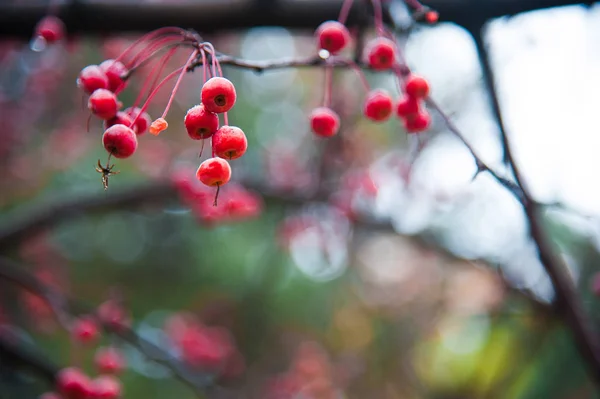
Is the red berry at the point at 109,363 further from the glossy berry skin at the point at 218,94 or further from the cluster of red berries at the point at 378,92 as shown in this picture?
the glossy berry skin at the point at 218,94

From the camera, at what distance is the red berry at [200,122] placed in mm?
957

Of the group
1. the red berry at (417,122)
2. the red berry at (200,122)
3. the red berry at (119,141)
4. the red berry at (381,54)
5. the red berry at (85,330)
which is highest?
the red berry at (85,330)

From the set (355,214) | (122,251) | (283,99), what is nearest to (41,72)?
(122,251)

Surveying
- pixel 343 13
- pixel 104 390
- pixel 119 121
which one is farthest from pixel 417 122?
pixel 104 390

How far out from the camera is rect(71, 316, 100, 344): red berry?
6.25 feet

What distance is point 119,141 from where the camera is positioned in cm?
99

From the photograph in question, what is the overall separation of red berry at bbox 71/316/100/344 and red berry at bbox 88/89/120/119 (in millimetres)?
1109

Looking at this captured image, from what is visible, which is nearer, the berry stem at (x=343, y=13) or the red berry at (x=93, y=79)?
the red berry at (x=93, y=79)

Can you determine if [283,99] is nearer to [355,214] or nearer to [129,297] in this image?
[129,297]

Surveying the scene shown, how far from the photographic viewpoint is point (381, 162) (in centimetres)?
412

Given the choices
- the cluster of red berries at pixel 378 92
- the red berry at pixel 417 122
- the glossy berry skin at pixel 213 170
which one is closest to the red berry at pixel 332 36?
the cluster of red berries at pixel 378 92

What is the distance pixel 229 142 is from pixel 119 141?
229 millimetres

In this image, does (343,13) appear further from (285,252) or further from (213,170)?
(285,252)

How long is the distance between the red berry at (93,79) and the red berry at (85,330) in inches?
42.8
